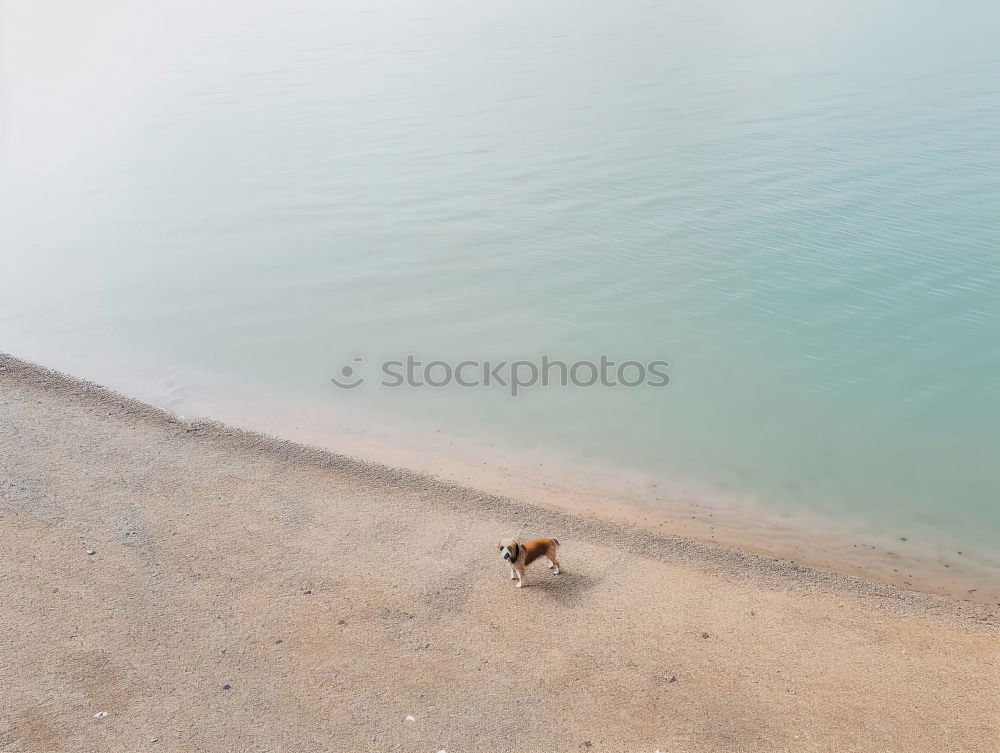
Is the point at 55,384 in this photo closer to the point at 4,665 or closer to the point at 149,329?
the point at 149,329

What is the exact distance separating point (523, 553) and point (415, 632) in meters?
1.21

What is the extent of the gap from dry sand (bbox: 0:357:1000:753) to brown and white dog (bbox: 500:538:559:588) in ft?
0.71

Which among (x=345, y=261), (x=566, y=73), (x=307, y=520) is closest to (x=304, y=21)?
(x=566, y=73)

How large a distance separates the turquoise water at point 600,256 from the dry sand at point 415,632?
2.40 m

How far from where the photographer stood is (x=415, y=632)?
749 centimetres

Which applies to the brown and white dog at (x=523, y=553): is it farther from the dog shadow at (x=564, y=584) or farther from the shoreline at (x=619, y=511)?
the shoreline at (x=619, y=511)

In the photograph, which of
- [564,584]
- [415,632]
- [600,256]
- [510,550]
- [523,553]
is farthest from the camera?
[600,256]

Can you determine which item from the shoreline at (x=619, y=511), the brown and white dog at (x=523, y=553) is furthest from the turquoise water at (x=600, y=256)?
the brown and white dog at (x=523, y=553)

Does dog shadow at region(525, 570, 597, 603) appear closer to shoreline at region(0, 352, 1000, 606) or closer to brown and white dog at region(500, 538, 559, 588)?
brown and white dog at region(500, 538, 559, 588)

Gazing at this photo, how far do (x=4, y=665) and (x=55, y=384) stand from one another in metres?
5.98

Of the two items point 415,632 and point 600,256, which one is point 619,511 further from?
point 600,256

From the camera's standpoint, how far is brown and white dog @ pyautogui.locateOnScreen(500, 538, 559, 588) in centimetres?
766

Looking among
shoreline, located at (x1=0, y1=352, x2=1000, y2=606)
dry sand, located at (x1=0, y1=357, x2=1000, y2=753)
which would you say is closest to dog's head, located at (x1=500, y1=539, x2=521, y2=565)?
dry sand, located at (x1=0, y1=357, x2=1000, y2=753)

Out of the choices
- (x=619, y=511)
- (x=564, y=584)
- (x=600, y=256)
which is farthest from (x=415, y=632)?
(x=600, y=256)
